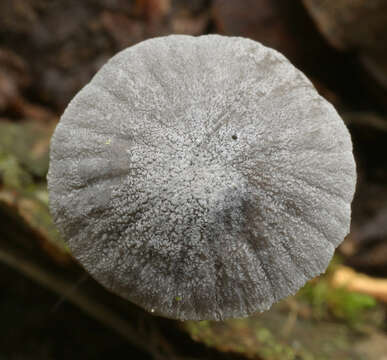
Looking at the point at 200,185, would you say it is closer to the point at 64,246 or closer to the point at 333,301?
the point at 64,246

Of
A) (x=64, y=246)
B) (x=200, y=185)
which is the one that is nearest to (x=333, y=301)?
(x=200, y=185)

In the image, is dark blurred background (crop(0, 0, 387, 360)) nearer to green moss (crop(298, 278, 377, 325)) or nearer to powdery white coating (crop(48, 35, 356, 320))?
green moss (crop(298, 278, 377, 325))

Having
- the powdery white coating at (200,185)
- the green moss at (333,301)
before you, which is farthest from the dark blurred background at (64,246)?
the powdery white coating at (200,185)

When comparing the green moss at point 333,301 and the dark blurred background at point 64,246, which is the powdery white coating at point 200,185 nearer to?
the dark blurred background at point 64,246

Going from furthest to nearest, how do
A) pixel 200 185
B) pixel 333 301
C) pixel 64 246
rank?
pixel 333 301, pixel 64 246, pixel 200 185

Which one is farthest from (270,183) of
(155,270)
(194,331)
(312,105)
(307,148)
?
(194,331)

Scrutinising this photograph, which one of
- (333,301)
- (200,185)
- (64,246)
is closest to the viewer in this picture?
(200,185)

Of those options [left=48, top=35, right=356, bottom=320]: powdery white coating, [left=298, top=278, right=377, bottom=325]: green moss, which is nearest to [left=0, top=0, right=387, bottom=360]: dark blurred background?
[left=298, top=278, right=377, bottom=325]: green moss

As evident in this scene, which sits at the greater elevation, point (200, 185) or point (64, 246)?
point (200, 185)
